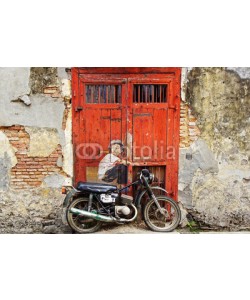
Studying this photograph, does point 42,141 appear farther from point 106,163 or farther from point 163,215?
point 163,215

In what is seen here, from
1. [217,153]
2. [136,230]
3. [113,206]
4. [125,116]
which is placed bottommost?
[136,230]

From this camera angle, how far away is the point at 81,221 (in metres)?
5.40

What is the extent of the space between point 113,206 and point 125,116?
1.43 metres

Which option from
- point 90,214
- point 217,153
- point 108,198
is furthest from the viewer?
point 217,153

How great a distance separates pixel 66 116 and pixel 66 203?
1358mm

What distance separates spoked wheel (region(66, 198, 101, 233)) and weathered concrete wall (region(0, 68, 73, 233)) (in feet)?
0.91

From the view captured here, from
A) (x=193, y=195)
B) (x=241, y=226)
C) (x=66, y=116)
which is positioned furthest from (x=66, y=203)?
(x=241, y=226)

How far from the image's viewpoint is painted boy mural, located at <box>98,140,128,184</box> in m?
5.52

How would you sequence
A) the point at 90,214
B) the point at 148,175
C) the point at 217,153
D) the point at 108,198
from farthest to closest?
the point at 217,153 → the point at 148,175 → the point at 108,198 → the point at 90,214

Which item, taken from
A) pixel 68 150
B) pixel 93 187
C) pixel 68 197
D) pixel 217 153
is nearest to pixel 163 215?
pixel 93 187

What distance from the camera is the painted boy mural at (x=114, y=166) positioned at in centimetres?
552

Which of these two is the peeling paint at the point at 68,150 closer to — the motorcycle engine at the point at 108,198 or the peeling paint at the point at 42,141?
the peeling paint at the point at 42,141

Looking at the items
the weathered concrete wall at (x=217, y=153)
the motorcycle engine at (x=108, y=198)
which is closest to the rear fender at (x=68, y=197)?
the motorcycle engine at (x=108, y=198)

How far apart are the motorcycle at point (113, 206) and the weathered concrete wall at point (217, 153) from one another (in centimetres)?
46
